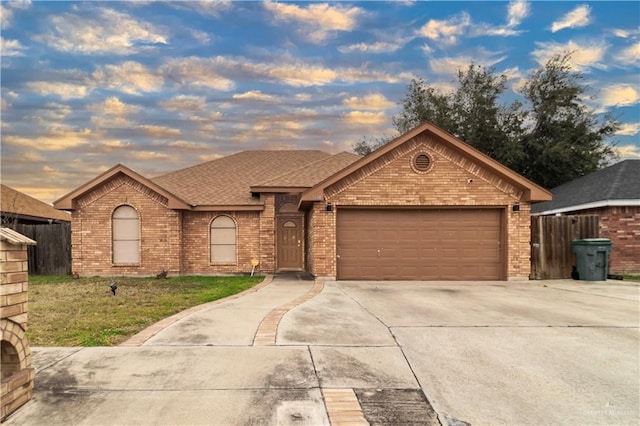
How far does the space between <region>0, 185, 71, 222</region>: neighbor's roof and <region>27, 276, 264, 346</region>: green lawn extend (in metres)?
9.69

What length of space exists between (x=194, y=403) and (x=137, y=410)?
0.50m

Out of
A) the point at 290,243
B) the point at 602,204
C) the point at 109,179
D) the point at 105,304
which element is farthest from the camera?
the point at 290,243

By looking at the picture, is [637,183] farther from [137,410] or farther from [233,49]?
[137,410]

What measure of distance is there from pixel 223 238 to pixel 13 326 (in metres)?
11.8

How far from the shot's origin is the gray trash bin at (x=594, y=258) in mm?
12219

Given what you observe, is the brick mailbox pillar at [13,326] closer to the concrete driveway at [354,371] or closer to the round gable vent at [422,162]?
the concrete driveway at [354,371]

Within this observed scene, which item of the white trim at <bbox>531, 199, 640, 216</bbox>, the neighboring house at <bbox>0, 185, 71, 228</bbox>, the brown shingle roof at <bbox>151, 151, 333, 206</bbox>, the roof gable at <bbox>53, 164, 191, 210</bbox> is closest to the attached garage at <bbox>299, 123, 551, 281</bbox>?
the brown shingle roof at <bbox>151, 151, 333, 206</bbox>

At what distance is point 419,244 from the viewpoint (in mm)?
12672

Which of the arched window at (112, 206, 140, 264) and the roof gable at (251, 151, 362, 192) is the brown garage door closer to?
the roof gable at (251, 151, 362, 192)

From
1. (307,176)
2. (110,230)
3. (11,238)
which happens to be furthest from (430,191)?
(110,230)

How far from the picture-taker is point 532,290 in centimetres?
1048

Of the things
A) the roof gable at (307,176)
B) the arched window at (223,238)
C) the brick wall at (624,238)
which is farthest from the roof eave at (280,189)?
the brick wall at (624,238)

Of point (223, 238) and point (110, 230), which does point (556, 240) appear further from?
point (110, 230)

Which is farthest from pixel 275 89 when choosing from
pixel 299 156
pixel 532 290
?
pixel 532 290
